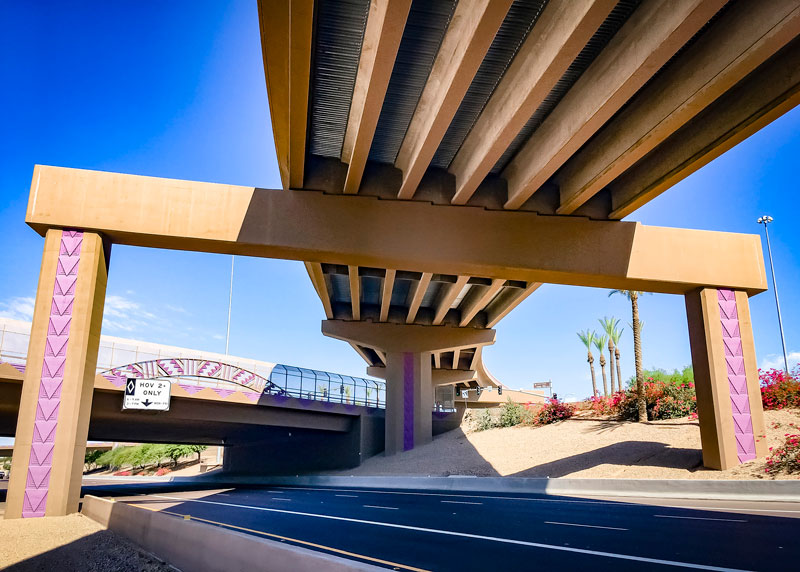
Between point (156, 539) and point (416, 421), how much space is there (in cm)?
3348

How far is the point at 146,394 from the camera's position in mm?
33906

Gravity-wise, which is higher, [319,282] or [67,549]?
[319,282]

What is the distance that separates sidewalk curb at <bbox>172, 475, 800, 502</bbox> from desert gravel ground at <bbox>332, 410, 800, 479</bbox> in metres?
1.72

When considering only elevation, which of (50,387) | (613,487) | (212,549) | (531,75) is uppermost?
(531,75)

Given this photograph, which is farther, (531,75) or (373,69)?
(531,75)

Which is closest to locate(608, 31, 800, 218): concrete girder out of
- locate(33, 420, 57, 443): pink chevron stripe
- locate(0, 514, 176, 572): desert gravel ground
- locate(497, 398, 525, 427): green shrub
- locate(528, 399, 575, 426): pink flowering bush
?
locate(0, 514, 176, 572): desert gravel ground

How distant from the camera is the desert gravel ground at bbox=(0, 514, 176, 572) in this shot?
363 inches

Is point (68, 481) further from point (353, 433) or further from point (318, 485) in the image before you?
point (353, 433)

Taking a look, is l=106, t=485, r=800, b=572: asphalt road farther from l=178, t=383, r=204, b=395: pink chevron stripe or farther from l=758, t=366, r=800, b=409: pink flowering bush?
l=178, t=383, r=204, b=395: pink chevron stripe

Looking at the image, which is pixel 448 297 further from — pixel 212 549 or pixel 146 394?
pixel 212 549

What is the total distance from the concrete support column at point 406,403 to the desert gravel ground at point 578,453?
3.36 ft

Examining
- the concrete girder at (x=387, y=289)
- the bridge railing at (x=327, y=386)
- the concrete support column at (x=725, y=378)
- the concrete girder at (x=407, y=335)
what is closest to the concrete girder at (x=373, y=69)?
the concrete girder at (x=387, y=289)

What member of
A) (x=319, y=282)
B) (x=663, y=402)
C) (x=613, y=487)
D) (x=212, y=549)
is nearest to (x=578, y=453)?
(x=663, y=402)

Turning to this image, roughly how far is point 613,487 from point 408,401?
23321 mm
